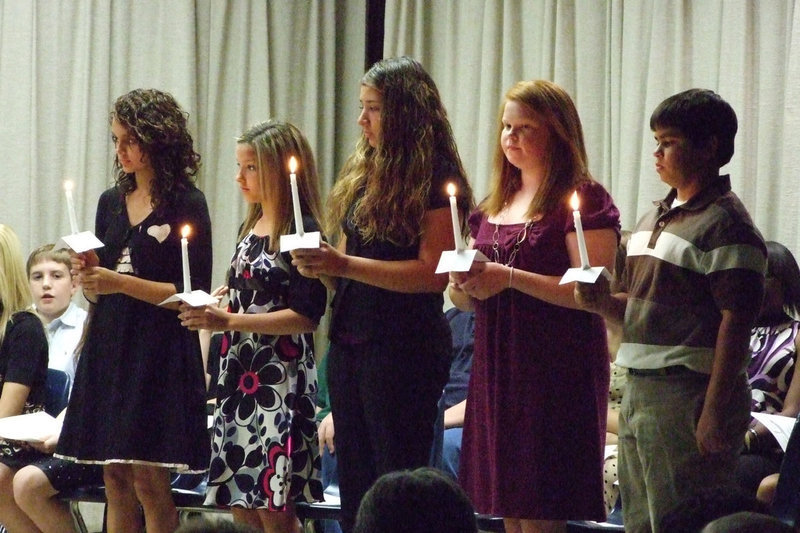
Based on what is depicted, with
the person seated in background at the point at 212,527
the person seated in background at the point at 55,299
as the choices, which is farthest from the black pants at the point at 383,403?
the person seated in background at the point at 55,299

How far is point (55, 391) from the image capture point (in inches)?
172

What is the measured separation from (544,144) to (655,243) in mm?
442

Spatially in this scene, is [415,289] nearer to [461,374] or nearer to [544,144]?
[544,144]

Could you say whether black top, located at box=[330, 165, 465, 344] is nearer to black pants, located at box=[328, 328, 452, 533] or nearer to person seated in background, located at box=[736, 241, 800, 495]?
black pants, located at box=[328, 328, 452, 533]

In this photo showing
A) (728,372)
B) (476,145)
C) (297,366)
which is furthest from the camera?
(476,145)

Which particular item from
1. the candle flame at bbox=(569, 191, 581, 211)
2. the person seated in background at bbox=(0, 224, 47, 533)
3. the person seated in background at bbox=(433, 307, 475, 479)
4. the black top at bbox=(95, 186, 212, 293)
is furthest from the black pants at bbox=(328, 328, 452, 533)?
the person seated in background at bbox=(0, 224, 47, 533)

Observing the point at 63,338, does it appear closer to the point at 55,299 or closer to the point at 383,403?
the point at 55,299

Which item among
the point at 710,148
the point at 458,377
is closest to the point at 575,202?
the point at 710,148

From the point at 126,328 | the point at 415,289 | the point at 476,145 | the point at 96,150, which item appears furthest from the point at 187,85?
the point at 415,289

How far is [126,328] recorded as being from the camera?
137 inches

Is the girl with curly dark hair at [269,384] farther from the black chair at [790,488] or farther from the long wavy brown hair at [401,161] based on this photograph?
the black chair at [790,488]

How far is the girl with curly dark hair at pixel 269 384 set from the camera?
132 inches

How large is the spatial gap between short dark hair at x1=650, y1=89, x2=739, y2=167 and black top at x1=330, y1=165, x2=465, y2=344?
65 cm

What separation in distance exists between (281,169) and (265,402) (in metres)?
0.68
